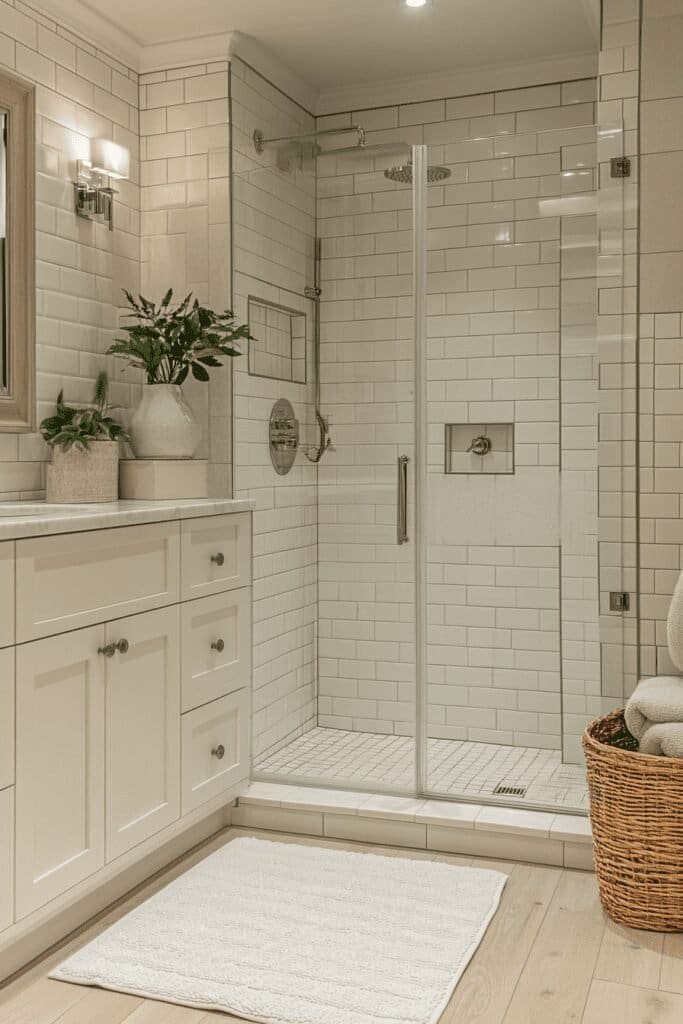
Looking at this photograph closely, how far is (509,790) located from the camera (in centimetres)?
292

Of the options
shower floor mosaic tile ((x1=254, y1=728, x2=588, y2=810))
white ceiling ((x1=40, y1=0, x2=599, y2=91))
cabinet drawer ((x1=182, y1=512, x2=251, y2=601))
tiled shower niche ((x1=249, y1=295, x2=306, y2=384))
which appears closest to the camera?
cabinet drawer ((x1=182, y1=512, x2=251, y2=601))

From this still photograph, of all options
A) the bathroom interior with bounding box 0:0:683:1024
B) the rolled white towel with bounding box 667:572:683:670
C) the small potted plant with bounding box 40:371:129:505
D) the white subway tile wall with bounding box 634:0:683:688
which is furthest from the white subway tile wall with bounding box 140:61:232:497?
the rolled white towel with bounding box 667:572:683:670

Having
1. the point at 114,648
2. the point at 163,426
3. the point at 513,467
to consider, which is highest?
the point at 163,426

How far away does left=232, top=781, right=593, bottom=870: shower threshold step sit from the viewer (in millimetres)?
2742

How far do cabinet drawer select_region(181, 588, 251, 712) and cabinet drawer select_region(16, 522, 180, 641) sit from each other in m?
0.16

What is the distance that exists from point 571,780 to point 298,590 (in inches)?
39.9

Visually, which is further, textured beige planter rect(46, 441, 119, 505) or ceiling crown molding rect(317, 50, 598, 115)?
ceiling crown molding rect(317, 50, 598, 115)

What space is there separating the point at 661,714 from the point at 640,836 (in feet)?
0.96

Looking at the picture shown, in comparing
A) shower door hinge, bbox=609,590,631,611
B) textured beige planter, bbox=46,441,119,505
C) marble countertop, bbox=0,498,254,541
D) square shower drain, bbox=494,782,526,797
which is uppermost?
textured beige planter, bbox=46,441,119,505

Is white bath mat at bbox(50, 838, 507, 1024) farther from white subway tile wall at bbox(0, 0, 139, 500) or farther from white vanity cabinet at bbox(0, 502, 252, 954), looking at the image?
white subway tile wall at bbox(0, 0, 139, 500)

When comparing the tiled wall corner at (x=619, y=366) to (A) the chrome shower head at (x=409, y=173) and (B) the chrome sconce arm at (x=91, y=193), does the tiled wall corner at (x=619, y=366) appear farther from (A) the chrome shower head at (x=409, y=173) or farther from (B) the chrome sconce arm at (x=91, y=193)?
(B) the chrome sconce arm at (x=91, y=193)

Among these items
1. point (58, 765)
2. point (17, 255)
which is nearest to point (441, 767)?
point (58, 765)

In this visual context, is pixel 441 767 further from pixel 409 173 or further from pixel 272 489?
pixel 409 173

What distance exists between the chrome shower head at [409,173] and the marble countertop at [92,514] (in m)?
1.07
